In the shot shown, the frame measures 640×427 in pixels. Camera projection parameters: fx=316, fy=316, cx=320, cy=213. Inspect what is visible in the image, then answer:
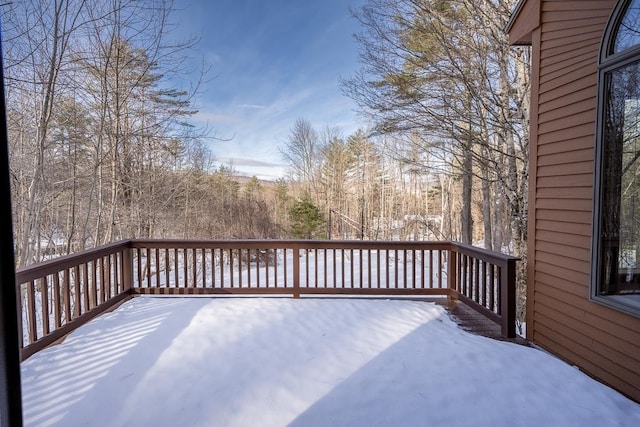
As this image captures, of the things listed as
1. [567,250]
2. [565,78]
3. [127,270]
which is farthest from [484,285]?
[127,270]

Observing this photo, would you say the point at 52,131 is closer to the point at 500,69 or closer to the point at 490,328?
the point at 490,328

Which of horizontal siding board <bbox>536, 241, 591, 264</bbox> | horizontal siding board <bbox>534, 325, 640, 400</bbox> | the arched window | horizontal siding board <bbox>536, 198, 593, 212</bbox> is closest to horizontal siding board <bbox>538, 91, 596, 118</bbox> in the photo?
the arched window

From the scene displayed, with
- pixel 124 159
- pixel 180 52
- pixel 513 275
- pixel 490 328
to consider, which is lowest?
pixel 490 328

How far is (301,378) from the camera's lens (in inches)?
96.0

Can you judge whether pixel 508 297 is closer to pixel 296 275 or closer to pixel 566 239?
pixel 566 239

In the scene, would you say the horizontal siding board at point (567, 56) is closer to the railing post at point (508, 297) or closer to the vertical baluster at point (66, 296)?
the railing post at point (508, 297)

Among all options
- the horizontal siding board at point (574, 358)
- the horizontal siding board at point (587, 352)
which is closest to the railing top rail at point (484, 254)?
the horizontal siding board at point (587, 352)

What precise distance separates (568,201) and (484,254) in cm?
104

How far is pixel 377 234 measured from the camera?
43.7 feet

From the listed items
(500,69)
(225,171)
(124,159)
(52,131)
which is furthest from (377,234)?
(52,131)

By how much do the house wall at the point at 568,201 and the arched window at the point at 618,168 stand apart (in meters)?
0.08

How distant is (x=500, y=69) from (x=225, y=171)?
11387mm

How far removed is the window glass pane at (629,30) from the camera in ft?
7.13

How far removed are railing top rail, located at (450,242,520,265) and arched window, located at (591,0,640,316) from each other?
28.8 inches
